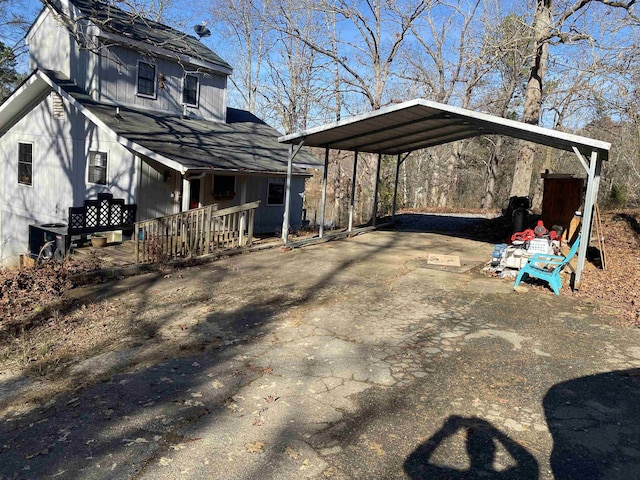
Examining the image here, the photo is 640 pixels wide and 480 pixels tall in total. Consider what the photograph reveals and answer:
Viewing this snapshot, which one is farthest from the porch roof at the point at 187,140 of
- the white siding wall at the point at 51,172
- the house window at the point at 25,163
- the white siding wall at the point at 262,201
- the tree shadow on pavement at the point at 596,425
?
the tree shadow on pavement at the point at 596,425

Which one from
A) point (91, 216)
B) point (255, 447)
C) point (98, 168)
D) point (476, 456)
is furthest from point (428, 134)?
point (255, 447)

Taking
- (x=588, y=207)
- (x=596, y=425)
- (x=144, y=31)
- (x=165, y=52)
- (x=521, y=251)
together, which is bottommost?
(x=596, y=425)

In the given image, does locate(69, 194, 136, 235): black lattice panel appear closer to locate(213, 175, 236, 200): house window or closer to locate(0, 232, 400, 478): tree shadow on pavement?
locate(213, 175, 236, 200): house window

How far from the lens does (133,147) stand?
1139 cm

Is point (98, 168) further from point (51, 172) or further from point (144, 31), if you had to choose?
point (144, 31)

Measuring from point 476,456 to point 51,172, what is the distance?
14.6 m

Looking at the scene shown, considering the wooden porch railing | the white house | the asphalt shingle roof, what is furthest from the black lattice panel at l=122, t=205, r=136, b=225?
the asphalt shingle roof

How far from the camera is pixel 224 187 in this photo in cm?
1487

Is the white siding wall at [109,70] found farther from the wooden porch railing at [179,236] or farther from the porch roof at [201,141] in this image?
the wooden porch railing at [179,236]

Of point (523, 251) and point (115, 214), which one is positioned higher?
point (523, 251)

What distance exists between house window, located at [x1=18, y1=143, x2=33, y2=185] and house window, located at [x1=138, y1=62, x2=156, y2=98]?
3.98 m

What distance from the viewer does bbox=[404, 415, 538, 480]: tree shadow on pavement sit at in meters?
3.26

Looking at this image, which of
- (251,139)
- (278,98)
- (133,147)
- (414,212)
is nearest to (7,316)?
(133,147)

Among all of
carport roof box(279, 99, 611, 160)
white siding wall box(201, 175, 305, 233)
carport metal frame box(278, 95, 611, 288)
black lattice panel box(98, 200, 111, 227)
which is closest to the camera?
carport metal frame box(278, 95, 611, 288)
